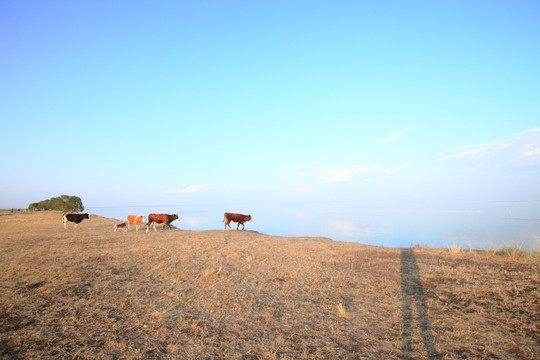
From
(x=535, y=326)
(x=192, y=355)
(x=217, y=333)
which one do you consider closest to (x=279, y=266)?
(x=217, y=333)

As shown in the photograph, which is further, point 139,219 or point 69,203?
point 69,203

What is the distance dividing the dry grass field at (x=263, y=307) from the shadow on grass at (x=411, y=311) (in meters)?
0.03

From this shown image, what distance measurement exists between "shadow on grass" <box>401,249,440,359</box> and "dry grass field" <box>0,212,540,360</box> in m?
0.03

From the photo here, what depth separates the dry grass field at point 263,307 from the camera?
3.97 m

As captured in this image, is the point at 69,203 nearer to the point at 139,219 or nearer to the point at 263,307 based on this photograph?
the point at 139,219

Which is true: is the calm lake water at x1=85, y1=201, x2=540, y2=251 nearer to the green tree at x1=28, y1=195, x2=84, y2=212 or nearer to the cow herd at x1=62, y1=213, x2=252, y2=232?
the cow herd at x1=62, y1=213, x2=252, y2=232

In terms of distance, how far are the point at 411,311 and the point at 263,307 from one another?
2962mm

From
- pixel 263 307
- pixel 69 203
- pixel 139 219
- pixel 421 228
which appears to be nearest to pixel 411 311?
pixel 263 307

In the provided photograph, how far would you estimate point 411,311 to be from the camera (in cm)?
546

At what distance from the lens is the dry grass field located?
3.97 m

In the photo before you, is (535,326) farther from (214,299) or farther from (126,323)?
(126,323)

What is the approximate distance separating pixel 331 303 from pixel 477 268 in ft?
18.8

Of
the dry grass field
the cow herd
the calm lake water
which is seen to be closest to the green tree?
the calm lake water

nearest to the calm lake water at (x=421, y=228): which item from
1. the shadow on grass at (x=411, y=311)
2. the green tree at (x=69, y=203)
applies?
the shadow on grass at (x=411, y=311)
